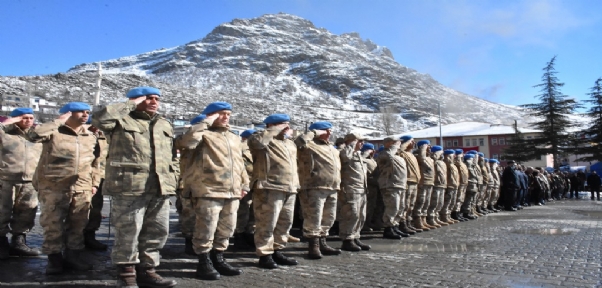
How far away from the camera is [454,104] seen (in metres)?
159

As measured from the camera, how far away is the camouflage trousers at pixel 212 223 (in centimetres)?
454

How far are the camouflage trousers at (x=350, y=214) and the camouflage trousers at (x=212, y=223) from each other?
2238 millimetres

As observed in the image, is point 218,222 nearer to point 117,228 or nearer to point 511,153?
point 117,228

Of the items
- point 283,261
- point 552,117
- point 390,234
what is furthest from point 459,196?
point 552,117

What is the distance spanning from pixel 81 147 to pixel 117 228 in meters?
1.63

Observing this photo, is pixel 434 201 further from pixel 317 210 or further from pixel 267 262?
pixel 267 262

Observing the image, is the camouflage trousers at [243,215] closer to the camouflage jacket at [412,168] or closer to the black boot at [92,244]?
the black boot at [92,244]

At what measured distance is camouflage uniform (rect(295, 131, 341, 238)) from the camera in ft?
19.5

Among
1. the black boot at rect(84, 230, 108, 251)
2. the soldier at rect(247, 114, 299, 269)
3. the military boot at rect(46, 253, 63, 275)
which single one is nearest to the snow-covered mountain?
the black boot at rect(84, 230, 108, 251)

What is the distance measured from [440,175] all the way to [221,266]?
20.6 feet

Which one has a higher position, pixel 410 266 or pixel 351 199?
pixel 351 199

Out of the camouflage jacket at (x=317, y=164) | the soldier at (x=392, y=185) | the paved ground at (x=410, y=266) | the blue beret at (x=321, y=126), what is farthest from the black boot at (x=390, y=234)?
the blue beret at (x=321, y=126)

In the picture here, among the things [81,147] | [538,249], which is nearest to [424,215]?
[538,249]

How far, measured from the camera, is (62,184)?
16.0ft
